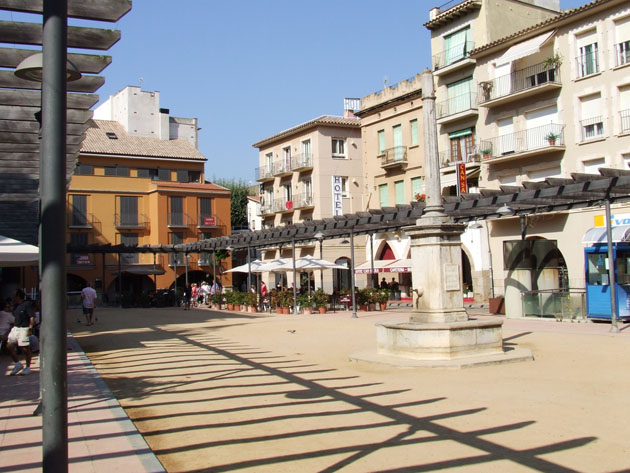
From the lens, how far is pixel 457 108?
116 feet

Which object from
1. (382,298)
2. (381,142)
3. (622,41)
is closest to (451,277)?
(382,298)

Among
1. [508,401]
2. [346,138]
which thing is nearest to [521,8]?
[346,138]

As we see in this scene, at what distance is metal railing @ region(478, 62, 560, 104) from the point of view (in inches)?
1190

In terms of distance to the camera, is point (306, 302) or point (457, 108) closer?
point (306, 302)

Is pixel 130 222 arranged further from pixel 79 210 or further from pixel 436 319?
pixel 436 319

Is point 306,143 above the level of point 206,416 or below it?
above

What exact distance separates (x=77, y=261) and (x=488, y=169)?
105 feet

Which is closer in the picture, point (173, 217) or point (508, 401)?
point (508, 401)

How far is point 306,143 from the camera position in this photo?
165 feet

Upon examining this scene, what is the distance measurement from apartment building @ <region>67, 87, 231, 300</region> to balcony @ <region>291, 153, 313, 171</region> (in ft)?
30.8

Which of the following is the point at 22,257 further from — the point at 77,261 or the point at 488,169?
the point at 77,261

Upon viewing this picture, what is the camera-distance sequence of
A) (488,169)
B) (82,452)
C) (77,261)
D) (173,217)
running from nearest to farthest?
(82,452) < (488,169) < (77,261) < (173,217)

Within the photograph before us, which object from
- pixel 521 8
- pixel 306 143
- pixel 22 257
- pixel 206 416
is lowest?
pixel 206 416

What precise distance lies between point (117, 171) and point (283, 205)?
14.5 m
